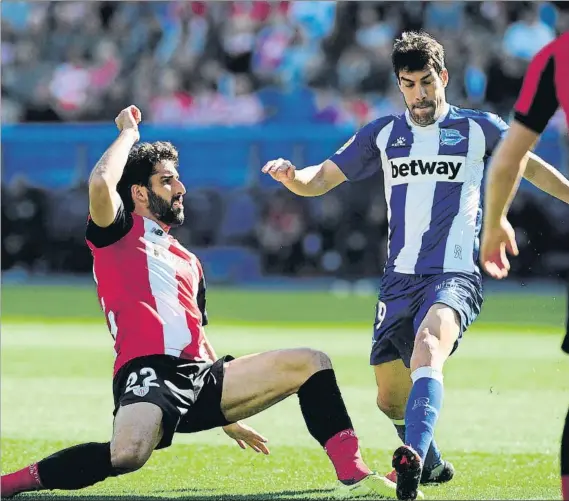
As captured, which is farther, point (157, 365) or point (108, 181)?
point (157, 365)

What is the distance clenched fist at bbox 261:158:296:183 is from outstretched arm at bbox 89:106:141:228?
2.45 feet

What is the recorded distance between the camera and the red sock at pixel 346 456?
217 inches

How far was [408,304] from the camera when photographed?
19.8ft

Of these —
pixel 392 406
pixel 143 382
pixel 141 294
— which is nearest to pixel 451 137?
pixel 392 406

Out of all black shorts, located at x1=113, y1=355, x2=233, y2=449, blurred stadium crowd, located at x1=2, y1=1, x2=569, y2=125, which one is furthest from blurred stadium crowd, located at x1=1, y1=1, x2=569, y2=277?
black shorts, located at x1=113, y1=355, x2=233, y2=449

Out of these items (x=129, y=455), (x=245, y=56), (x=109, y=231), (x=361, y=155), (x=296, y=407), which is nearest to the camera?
(x=129, y=455)

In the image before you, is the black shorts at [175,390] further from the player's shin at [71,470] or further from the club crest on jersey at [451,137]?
the club crest on jersey at [451,137]

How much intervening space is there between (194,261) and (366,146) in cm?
112

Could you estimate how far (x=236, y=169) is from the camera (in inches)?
766

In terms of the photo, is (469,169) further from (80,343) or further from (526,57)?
(526,57)

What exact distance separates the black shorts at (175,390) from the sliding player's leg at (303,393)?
65 millimetres

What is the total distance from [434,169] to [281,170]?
0.77 meters

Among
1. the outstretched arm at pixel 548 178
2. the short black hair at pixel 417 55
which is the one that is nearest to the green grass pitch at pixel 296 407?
the outstretched arm at pixel 548 178

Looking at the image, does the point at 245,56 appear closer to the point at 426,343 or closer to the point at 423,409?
the point at 426,343
